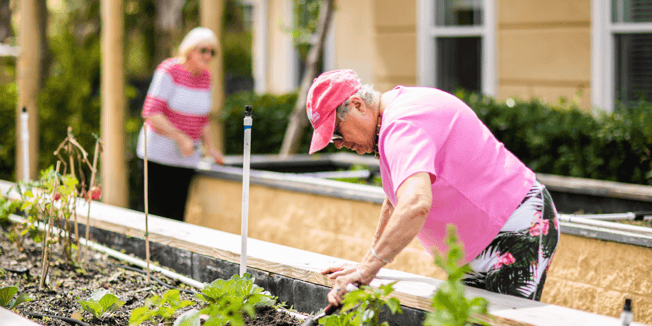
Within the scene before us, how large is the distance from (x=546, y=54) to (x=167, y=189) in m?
3.90

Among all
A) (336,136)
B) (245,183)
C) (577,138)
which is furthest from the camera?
(577,138)

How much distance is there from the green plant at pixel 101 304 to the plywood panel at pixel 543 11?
215 inches

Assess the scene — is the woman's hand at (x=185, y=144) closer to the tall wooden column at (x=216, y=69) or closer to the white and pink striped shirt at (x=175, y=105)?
the white and pink striped shirt at (x=175, y=105)

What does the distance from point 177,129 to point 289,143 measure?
220 centimetres

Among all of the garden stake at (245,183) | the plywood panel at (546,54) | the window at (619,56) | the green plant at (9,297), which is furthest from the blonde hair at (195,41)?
the window at (619,56)

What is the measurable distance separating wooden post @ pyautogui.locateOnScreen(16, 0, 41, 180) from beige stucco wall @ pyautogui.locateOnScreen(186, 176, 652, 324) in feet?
6.07

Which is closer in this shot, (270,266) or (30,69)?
(270,266)

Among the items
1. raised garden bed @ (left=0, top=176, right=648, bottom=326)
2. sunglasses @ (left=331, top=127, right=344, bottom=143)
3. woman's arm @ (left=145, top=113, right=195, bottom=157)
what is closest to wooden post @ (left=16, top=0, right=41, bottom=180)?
woman's arm @ (left=145, top=113, right=195, bottom=157)

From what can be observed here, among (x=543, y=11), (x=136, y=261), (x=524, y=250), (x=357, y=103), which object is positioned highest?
(x=543, y=11)

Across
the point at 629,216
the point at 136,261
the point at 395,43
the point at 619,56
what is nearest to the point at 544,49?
the point at 619,56

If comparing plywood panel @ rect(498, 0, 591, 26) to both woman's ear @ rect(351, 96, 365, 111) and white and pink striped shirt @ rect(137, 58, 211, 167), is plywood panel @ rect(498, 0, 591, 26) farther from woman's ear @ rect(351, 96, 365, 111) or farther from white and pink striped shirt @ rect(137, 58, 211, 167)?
woman's ear @ rect(351, 96, 365, 111)

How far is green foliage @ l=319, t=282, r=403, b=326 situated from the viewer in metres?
2.33

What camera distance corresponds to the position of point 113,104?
19.3 ft

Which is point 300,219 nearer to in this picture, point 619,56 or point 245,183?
point 245,183
